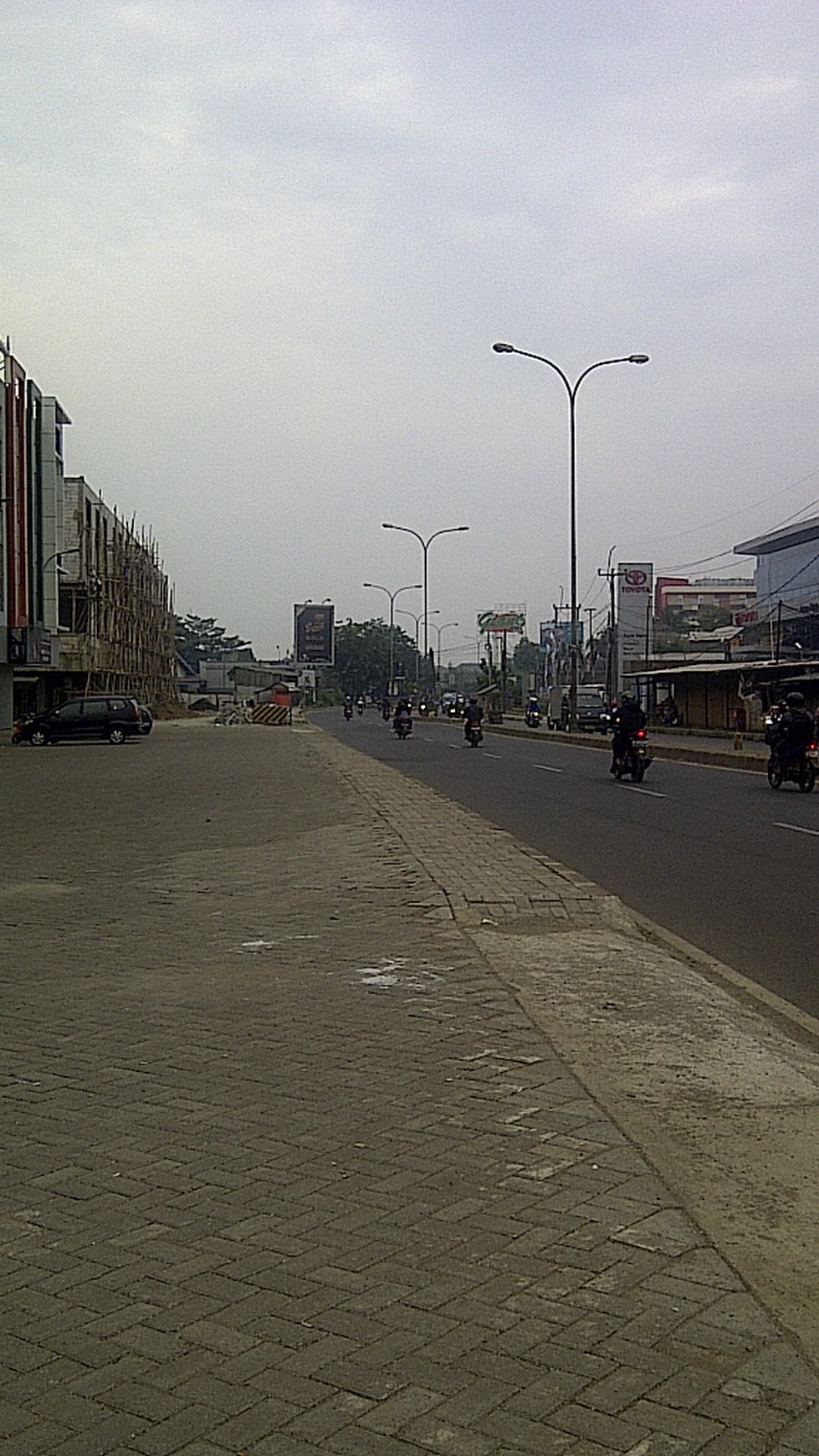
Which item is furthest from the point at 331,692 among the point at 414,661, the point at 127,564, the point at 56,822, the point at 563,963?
the point at 563,963

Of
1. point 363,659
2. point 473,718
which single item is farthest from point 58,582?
point 363,659

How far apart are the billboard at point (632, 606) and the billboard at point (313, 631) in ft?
86.7

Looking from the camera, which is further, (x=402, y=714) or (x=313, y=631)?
(x=313, y=631)

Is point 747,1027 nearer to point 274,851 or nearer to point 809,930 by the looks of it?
point 809,930

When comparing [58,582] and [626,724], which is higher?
[58,582]

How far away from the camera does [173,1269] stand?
414 cm

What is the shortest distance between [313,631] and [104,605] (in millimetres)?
53193

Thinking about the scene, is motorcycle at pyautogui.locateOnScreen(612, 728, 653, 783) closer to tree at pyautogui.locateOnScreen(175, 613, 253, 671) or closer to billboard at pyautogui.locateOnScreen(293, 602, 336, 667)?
billboard at pyautogui.locateOnScreen(293, 602, 336, 667)

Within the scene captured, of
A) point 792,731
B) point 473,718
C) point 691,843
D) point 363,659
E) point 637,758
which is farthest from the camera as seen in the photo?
point 363,659

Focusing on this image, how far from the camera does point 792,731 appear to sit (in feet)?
78.5

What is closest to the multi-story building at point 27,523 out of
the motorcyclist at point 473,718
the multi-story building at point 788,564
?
the motorcyclist at point 473,718

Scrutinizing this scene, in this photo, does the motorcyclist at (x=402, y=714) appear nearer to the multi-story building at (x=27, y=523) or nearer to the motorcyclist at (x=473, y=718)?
the motorcyclist at (x=473, y=718)

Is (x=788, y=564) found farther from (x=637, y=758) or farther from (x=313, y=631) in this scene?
(x=637, y=758)

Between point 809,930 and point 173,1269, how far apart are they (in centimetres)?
718
